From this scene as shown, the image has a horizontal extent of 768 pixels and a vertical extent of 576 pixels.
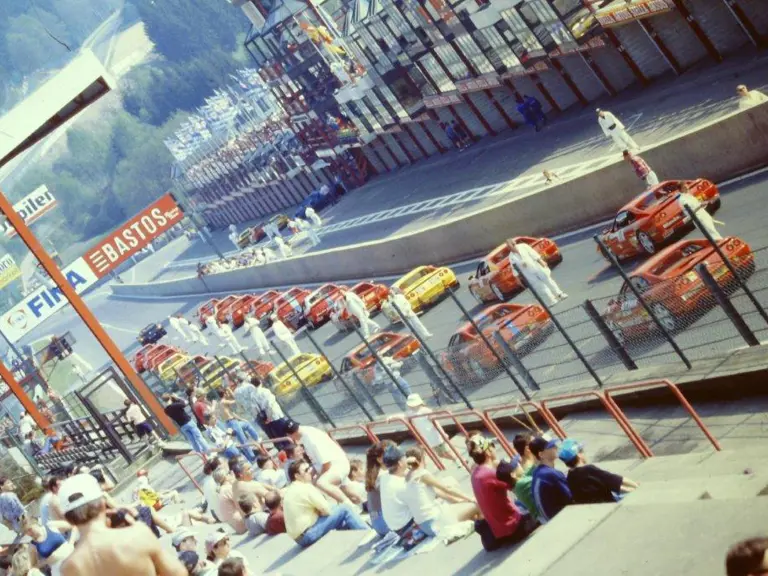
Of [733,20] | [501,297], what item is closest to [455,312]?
[501,297]

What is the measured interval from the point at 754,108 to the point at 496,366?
12.3 m

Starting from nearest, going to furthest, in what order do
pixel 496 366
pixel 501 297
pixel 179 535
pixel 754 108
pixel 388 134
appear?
pixel 179 535 < pixel 496 366 < pixel 754 108 < pixel 501 297 < pixel 388 134

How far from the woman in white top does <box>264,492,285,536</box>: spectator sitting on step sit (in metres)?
3.43

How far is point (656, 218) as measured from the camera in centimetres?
2678

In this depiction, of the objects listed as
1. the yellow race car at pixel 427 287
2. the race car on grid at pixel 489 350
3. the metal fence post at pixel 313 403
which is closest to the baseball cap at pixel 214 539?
the race car on grid at pixel 489 350

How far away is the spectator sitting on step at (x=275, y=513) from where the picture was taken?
1491 cm

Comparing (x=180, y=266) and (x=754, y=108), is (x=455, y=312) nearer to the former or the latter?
(x=754, y=108)

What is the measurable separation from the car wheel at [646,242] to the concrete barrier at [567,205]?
346cm

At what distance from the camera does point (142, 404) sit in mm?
29250

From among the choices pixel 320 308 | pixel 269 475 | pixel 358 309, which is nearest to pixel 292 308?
pixel 320 308

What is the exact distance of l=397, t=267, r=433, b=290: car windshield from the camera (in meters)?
35.7

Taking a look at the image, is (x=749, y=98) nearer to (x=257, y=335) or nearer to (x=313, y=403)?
(x=313, y=403)

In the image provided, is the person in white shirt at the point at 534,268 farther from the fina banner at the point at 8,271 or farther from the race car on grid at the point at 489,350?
the fina banner at the point at 8,271

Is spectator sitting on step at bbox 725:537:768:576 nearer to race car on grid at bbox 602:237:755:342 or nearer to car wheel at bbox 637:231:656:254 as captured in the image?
race car on grid at bbox 602:237:755:342
